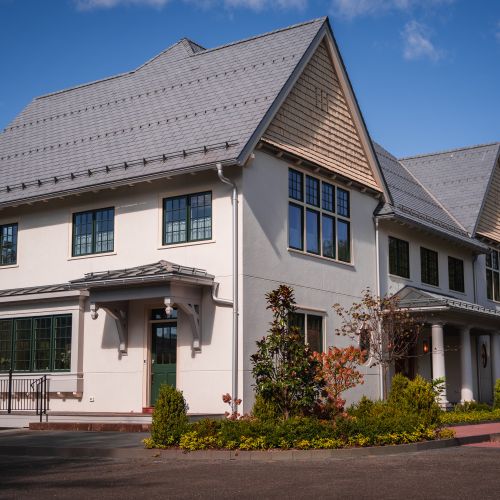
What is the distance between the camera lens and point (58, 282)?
2362 cm

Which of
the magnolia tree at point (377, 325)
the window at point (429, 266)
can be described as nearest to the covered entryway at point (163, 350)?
the magnolia tree at point (377, 325)

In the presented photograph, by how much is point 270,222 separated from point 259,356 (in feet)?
19.4

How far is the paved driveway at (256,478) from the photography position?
1012 cm

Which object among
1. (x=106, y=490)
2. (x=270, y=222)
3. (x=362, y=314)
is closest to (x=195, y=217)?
(x=270, y=222)

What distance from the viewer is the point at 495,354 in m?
31.3

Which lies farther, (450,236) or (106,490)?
(450,236)

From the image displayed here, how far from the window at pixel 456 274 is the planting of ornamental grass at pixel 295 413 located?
14.4 meters

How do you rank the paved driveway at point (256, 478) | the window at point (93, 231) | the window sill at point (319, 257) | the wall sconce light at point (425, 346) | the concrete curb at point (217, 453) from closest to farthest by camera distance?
the paved driveway at point (256, 478)
the concrete curb at point (217, 453)
the window sill at point (319, 257)
the window at point (93, 231)
the wall sconce light at point (425, 346)

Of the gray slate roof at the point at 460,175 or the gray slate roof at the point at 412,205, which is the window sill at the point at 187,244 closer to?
the gray slate roof at the point at 412,205

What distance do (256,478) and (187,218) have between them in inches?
428

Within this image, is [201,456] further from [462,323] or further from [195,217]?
[462,323]

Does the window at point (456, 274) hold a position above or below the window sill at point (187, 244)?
above

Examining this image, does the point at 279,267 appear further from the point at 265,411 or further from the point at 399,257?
the point at 399,257

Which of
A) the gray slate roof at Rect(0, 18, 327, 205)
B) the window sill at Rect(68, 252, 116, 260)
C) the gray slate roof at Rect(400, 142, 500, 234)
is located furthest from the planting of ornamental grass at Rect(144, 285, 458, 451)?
the gray slate roof at Rect(400, 142, 500, 234)
